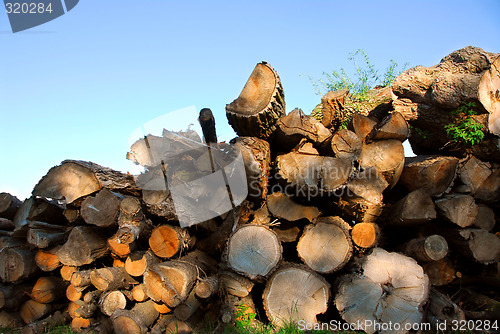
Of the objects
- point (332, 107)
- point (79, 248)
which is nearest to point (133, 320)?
point (79, 248)

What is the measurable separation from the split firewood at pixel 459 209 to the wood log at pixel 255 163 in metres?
1.79

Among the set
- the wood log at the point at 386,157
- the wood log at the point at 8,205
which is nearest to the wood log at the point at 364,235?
the wood log at the point at 386,157

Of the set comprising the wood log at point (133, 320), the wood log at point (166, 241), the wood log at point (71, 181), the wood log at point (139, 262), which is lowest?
the wood log at point (133, 320)

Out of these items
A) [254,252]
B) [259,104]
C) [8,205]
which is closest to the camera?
[254,252]

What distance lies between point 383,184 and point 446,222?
830 millimetres

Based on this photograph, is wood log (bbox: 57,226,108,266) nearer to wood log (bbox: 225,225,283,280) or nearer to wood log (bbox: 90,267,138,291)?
wood log (bbox: 90,267,138,291)

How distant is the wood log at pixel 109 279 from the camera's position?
298 centimetres

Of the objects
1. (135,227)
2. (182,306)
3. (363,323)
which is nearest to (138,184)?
(135,227)

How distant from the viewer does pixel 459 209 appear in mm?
3186

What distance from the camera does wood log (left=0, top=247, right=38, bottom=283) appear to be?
3.54 metres

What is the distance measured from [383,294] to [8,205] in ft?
14.9

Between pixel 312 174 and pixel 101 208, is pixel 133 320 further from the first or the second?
pixel 312 174

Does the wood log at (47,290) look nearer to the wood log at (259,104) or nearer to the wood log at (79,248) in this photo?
the wood log at (79,248)

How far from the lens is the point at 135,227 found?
2.84m
